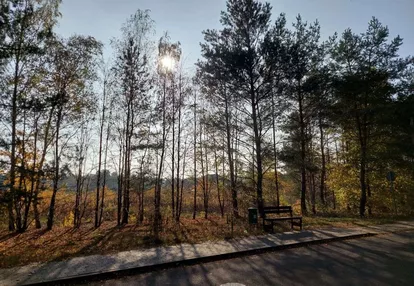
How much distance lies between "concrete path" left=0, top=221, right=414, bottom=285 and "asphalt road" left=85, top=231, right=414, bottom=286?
0.79 ft

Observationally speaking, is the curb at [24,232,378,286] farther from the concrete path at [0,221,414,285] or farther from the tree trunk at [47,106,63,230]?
the tree trunk at [47,106,63,230]

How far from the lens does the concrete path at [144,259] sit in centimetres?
420

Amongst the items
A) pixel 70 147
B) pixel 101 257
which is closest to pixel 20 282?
pixel 101 257

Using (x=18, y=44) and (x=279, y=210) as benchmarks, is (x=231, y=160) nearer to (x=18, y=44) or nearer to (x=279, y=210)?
(x=279, y=210)

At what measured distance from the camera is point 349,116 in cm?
1361

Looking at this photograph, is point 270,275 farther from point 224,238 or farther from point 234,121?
point 234,121

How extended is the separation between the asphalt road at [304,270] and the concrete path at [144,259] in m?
0.24

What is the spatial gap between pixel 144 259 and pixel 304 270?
10.9 feet

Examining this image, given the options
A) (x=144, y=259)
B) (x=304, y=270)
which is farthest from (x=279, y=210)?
(x=144, y=259)

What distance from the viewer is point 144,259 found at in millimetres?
5086

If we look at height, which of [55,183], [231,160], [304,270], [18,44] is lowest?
[304,270]

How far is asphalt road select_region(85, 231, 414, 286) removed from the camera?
397 centimetres

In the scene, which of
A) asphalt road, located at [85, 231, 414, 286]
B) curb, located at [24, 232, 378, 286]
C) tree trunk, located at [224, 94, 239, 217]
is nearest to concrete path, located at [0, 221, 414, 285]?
curb, located at [24, 232, 378, 286]

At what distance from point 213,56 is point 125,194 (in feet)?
27.1
